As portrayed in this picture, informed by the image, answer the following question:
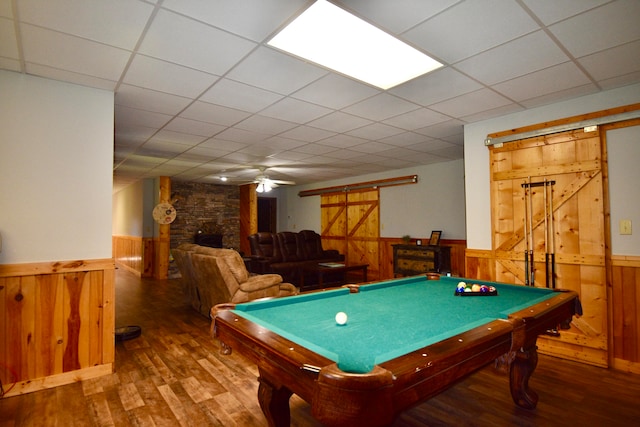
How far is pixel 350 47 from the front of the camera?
7.84 ft

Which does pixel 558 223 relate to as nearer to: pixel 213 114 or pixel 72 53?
pixel 213 114

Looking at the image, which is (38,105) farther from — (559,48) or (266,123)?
(559,48)

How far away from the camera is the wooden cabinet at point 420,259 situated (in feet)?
19.8

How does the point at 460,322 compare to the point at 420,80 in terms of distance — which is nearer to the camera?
the point at 460,322

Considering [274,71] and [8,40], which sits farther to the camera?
[274,71]

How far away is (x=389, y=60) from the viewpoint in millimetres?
2584

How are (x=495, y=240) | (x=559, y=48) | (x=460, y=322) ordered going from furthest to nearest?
(x=495, y=240) → (x=559, y=48) → (x=460, y=322)

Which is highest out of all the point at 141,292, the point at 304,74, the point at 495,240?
the point at 304,74

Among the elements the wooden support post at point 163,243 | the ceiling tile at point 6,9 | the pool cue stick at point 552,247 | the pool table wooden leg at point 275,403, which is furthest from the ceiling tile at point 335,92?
the wooden support post at point 163,243

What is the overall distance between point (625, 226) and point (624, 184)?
39cm

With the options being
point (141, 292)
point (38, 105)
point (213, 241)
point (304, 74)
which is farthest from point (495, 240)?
point (213, 241)

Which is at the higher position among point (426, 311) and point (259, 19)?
point (259, 19)

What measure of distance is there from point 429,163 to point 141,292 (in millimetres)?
6313

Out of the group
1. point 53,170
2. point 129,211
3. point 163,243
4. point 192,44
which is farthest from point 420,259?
point 129,211
